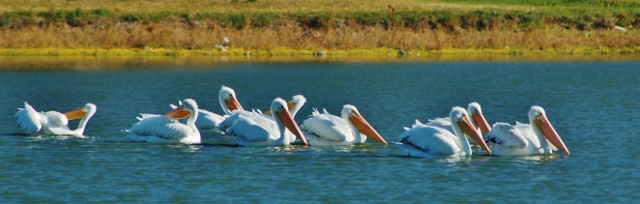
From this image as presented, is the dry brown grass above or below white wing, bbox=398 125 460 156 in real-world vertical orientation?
above

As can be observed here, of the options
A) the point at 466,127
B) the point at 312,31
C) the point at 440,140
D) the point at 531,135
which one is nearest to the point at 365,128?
the point at 466,127

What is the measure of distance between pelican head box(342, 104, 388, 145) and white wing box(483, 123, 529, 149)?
4.98 feet

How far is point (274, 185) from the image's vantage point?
29.1 ft

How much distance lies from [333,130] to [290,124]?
0.53 metres

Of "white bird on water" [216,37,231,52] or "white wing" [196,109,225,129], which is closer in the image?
"white wing" [196,109,225,129]

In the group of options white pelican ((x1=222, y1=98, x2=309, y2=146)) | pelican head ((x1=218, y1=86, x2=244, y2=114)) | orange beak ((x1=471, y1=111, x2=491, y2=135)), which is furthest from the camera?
pelican head ((x1=218, y1=86, x2=244, y2=114))

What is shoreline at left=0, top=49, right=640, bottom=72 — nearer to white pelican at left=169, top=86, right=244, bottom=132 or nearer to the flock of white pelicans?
white pelican at left=169, top=86, right=244, bottom=132

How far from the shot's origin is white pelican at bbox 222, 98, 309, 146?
11.1 m

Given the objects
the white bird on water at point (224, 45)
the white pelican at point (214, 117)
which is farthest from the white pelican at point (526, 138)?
the white bird on water at point (224, 45)

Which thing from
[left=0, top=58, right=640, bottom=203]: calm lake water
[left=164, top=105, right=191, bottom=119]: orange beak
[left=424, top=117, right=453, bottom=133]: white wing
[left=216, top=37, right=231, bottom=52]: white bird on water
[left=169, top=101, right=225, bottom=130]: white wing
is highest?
[left=216, top=37, right=231, bottom=52]: white bird on water

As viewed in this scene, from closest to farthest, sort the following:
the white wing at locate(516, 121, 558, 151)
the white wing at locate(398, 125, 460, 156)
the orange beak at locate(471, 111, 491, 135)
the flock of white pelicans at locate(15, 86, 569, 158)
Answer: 1. the white wing at locate(398, 125, 460, 156)
2. the flock of white pelicans at locate(15, 86, 569, 158)
3. the white wing at locate(516, 121, 558, 151)
4. the orange beak at locate(471, 111, 491, 135)

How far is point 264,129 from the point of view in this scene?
11.2 meters

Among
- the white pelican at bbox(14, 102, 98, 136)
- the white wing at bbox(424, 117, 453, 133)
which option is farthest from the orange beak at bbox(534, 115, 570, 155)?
the white pelican at bbox(14, 102, 98, 136)

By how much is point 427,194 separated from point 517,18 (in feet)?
83.3
